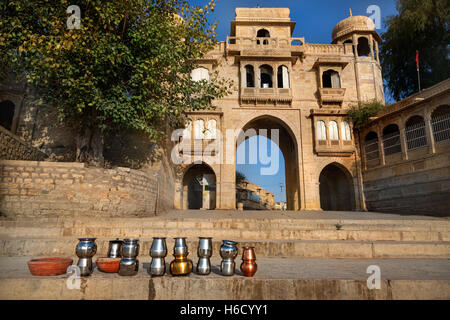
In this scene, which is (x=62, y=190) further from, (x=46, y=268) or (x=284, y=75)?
(x=284, y=75)

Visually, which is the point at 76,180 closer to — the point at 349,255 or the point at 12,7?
the point at 12,7

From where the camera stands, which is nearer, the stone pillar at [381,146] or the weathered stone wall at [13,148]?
the weathered stone wall at [13,148]

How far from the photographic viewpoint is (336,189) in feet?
66.8

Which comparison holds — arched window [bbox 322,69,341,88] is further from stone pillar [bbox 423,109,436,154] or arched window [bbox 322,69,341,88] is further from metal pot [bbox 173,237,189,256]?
metal pot [bbox 173,237,189,256]

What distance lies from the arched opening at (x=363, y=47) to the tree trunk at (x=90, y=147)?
2082cm

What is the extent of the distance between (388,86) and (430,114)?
994 cm

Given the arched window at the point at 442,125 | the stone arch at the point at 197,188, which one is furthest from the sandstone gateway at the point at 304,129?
the stone arch at the point at 197,188

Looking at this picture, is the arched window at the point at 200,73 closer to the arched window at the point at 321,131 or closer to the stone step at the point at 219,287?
the arched window at the point at 321,131

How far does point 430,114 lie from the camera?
13.6 m

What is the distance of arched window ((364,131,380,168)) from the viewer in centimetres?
1686

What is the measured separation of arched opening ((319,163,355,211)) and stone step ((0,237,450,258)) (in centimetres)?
1359

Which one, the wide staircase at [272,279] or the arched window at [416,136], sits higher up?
the arched window at [416,136]

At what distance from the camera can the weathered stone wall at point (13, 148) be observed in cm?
898
